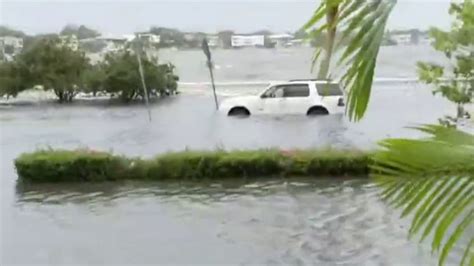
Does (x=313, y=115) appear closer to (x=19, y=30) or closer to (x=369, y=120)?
(x=369, y=120)

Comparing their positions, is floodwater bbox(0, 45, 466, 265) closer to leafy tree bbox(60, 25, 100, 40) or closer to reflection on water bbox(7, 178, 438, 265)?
reflection on water bbox(7, 178, 438, 265)

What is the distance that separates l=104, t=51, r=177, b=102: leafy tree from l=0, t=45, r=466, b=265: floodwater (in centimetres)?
8

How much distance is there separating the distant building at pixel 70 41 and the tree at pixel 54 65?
0.02m

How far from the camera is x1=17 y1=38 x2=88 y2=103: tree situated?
335 centimetres

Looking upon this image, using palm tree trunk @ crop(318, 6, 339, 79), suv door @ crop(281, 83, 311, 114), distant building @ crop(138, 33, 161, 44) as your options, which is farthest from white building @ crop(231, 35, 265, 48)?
palm tree trunk @ crop(318, 6, 339, 79)

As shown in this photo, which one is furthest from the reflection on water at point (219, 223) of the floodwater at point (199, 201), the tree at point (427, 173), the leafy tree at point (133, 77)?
the tree at point (427, 173)

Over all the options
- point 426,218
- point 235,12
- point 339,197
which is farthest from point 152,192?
point 426,218

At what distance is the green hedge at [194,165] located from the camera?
3635 millimetres

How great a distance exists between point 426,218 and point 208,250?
2195mm

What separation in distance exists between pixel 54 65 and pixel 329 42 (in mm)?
3117

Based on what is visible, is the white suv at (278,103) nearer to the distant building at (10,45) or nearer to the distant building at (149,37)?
the distant building at (149,37)

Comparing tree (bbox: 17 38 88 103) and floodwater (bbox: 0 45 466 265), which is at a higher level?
tree (bbox: 17 38 88 103)

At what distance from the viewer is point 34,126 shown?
3895 mm

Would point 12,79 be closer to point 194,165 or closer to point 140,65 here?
point 140,65
